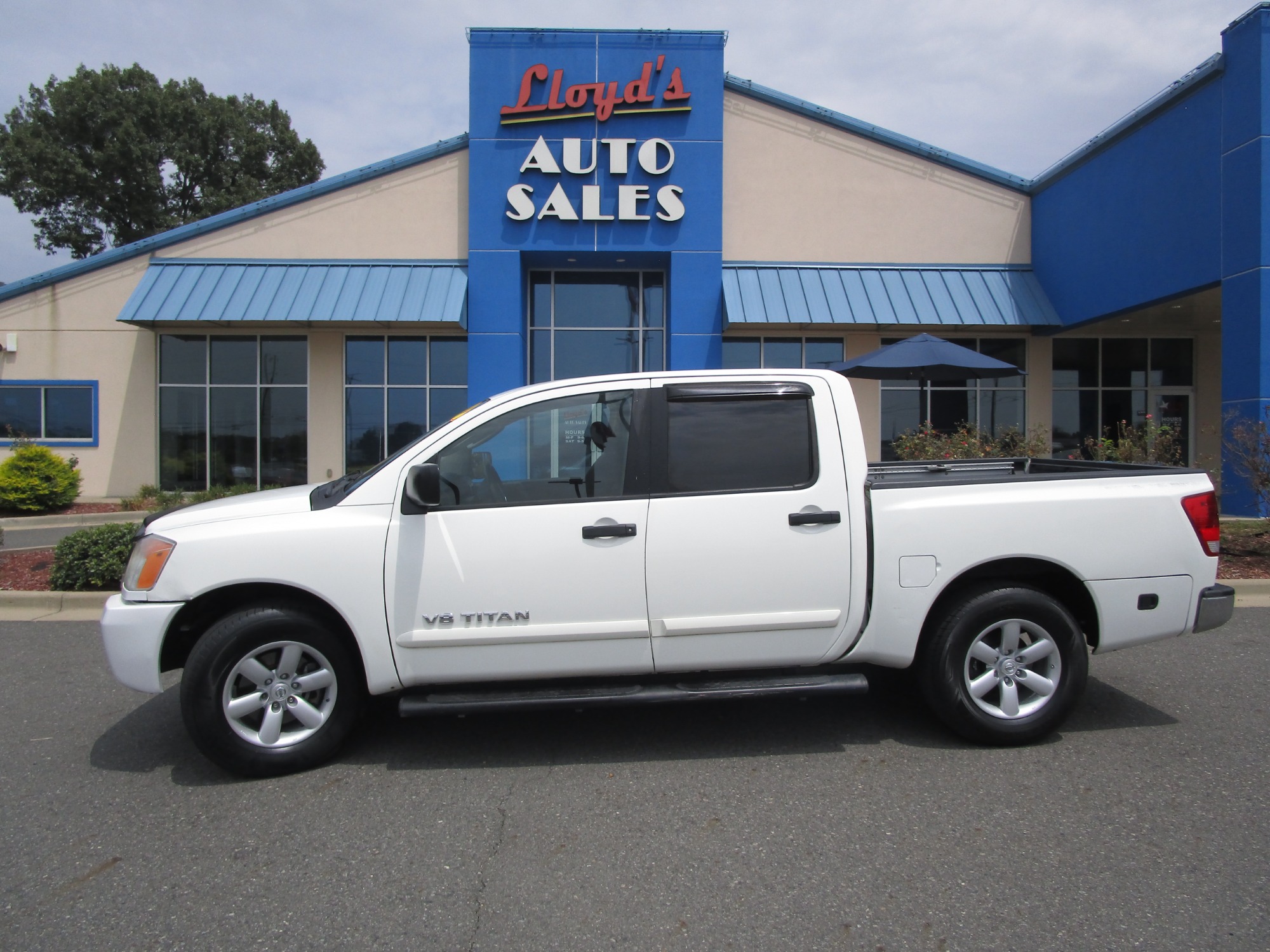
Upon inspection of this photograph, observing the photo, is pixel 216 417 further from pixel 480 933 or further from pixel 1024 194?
pixel 1024 194

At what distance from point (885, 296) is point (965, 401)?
2959 millimetres

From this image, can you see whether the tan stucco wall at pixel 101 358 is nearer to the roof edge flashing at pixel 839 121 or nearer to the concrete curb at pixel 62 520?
the concrete curb at pixel 62 520

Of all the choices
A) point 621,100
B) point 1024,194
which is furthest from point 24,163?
point 1024,194

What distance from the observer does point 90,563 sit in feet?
25.3

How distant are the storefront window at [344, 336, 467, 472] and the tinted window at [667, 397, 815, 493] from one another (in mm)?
12600

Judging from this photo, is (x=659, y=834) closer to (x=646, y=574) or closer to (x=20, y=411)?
(x=646, y=574)

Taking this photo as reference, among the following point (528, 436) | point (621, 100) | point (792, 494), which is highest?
point (621, 100)

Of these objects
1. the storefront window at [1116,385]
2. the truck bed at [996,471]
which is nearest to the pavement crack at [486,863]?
the truck bed at [996,471]

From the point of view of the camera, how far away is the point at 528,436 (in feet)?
13.3

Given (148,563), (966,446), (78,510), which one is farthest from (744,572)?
(78,510)

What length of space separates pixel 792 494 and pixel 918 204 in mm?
14350

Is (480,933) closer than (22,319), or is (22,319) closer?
(480,933)

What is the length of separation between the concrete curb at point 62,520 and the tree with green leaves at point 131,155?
72.8 ft

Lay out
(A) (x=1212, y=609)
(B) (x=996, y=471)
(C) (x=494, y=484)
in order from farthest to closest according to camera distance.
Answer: (B) (x=996, y=471)
(A) (x=1212, y=609)
(C) (x=494, y=484)
